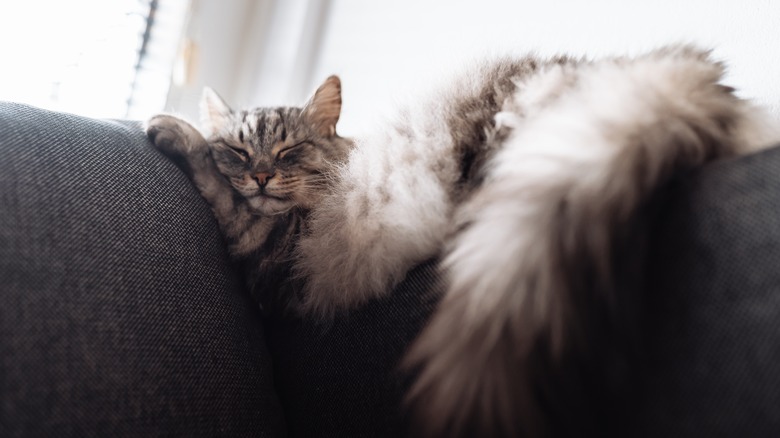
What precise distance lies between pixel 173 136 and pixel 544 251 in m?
0.86

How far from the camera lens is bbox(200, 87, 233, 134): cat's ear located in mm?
1438

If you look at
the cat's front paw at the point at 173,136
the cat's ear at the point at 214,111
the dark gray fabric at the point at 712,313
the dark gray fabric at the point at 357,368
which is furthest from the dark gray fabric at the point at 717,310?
the cat's ear at the point at 214,111

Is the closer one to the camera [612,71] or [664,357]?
[664,357]

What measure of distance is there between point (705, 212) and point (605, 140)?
0.46 feet

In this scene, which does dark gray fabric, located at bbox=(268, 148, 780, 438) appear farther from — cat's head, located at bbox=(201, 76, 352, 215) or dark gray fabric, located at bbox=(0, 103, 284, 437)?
cat's head, located at bbox=(201, 76, 352, 215)

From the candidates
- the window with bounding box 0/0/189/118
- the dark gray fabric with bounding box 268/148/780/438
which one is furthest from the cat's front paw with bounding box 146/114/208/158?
the dark gray fabric with bounding box 268/148/780/438

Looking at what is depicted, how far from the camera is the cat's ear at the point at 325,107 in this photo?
4.63ft

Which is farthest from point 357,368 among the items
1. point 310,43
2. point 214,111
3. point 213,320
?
point 310,43

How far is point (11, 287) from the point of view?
666mm

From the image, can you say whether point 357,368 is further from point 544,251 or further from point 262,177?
point 262,177

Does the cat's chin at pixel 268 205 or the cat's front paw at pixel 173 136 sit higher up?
the cat's front paw at pixel 173 136

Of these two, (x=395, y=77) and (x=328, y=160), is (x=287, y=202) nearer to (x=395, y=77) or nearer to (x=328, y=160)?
(x=328, y=160)

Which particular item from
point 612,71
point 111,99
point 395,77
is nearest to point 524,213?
point 612,71

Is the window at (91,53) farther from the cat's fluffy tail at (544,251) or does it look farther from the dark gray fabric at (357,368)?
the cat's fluffy tail at (544,251)
